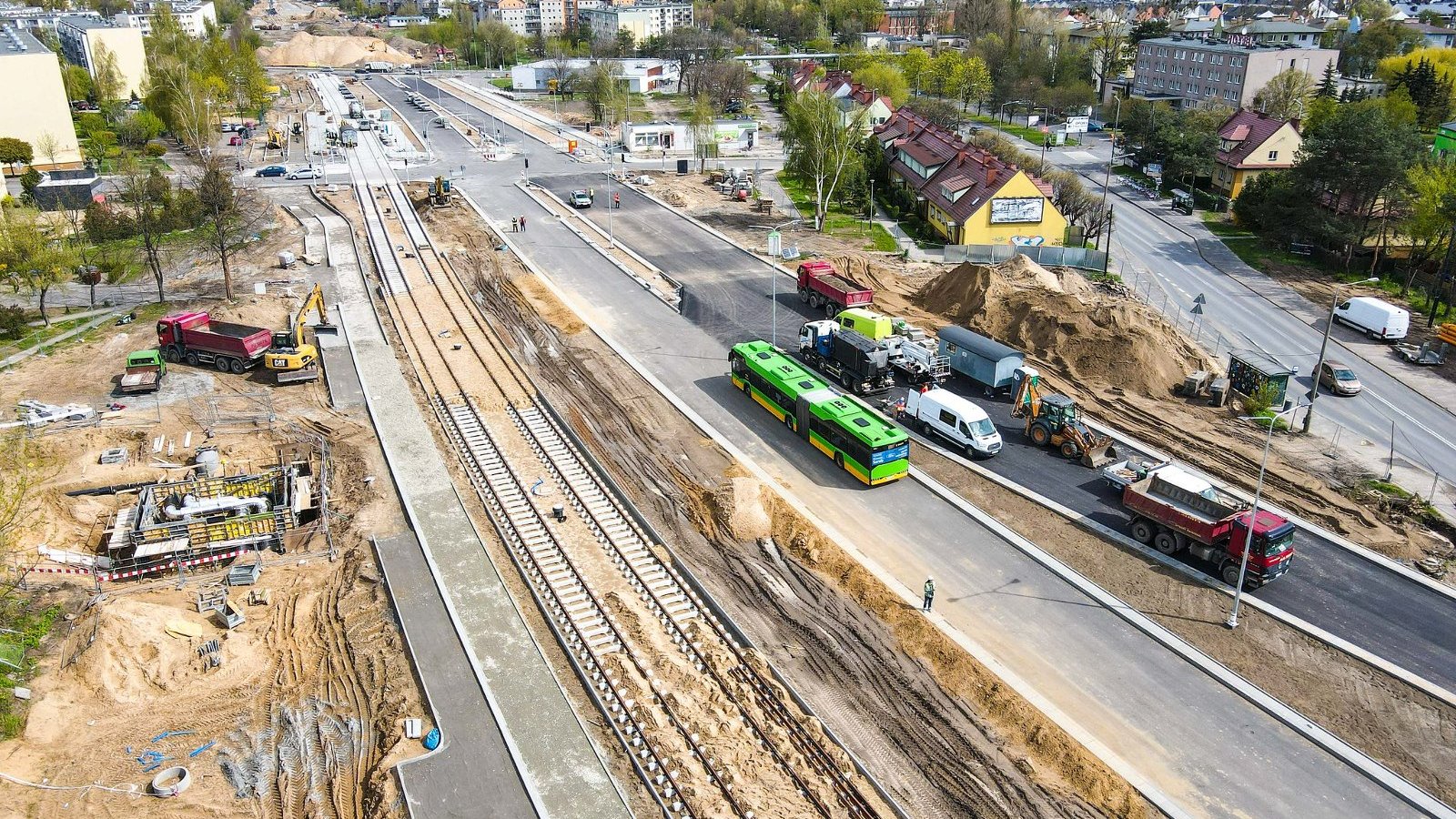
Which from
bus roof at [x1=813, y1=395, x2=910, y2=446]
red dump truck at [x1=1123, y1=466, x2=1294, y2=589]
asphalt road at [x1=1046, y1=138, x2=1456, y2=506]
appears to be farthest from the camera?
asphalt road at [x1=1046, y1=138, x2=1456, y2=506]

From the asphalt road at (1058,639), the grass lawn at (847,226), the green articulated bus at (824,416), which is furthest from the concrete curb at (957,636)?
the grass lawn at (847,226)

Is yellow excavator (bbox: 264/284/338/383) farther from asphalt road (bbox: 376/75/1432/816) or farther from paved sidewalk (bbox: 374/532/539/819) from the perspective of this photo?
paved sidewalk (bbox: 374/532/539/819)

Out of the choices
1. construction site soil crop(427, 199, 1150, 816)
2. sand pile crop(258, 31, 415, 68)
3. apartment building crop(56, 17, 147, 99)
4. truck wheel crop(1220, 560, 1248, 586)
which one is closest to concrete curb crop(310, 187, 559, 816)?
construction site soil crop(427, 199, 1150, 816)

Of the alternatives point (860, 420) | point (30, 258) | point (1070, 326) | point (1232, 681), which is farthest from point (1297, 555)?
point (30, 258)

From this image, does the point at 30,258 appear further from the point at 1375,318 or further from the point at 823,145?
the point at 1375,318

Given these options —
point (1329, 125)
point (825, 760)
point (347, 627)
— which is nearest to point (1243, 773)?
point (825, 760)

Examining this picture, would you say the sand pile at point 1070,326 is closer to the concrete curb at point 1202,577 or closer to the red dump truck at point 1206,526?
the concrete curb at point 1202,577
